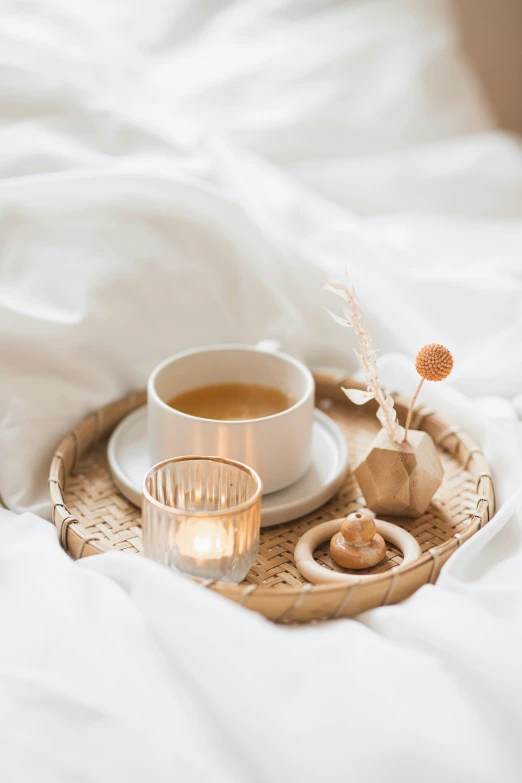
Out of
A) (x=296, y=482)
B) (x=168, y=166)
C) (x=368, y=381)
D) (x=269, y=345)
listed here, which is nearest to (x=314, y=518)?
(x=296, y=482)

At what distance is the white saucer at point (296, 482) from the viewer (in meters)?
0.74

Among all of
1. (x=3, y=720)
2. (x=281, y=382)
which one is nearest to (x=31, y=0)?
(x=281, y=382)

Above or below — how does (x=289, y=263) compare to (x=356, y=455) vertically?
above

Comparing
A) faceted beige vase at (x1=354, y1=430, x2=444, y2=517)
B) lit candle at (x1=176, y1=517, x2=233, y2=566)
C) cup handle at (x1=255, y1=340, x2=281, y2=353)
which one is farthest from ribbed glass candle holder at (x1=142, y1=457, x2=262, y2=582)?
cup handle at (x1=255, y1=340, x2=281, y2=353)

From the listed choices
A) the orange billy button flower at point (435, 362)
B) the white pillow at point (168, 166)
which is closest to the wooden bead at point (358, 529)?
the orange billy button flower at point (435, 362)

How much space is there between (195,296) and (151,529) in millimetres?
417

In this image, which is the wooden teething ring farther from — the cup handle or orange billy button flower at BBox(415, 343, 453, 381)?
the cup handle

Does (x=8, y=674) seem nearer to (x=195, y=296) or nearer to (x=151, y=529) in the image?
(x=151, y=529)

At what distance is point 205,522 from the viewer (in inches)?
23.9

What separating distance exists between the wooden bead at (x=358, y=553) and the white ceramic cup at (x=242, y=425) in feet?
0.34

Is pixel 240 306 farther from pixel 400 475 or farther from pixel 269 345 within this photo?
pixel 400 475

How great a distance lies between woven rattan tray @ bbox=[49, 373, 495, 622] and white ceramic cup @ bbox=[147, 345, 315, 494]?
6 centimetres

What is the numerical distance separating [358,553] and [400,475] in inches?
3.7

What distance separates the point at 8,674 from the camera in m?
0.55
